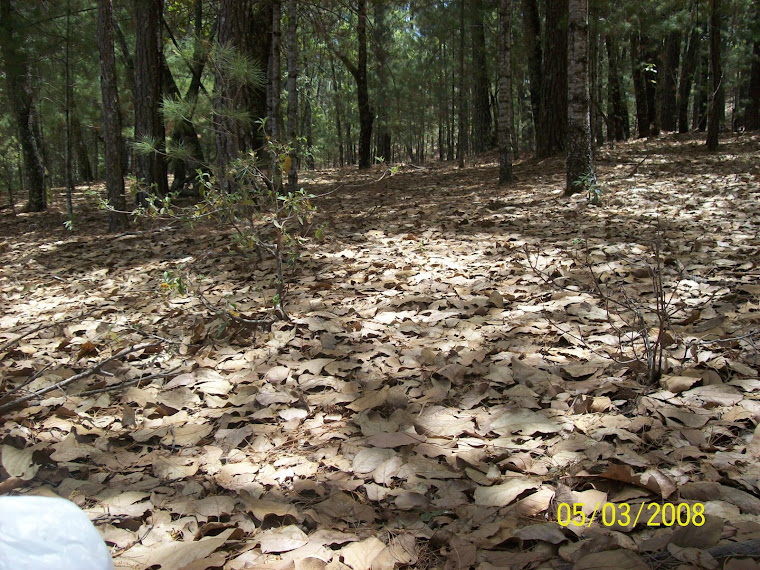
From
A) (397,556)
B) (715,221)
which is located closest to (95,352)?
(397,556)

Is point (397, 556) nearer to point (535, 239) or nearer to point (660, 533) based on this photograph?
point (660, 533)

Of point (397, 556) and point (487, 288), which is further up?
point (487, 288)

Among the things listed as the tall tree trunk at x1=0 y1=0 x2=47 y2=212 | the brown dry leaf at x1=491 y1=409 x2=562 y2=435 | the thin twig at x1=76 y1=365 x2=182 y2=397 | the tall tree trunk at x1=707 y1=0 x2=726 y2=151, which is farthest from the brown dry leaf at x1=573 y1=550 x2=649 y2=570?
the tall tree trunk at x1=0 y1=0 x2=47 y2=212

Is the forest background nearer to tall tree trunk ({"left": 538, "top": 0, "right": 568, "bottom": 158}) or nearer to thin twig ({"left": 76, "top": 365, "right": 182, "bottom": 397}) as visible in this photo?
thin twig ({"left": 76, "top": 365, "right": 182, "bottom": 397})

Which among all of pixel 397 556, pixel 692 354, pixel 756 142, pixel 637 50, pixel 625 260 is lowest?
pixel 397 556

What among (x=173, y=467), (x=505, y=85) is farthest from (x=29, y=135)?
(x=173, y=467)

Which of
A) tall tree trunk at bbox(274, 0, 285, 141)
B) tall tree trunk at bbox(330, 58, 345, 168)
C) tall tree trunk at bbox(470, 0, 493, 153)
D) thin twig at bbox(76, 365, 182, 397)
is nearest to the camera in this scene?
thin twig at bbox(76, 365, 182, 397)

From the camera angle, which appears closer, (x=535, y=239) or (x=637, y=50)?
(x=535, y=239)

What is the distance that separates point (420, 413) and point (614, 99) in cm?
1363

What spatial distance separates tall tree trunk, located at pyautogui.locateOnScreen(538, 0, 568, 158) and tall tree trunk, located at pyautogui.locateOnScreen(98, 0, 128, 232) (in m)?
6.96

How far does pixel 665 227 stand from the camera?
4.20 metres

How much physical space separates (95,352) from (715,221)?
453cm
